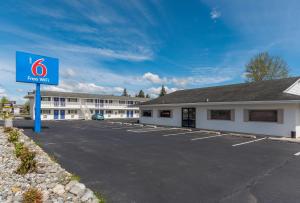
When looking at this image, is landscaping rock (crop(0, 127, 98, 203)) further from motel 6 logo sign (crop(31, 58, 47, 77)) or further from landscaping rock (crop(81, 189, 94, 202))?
motel 6 logo sign (crop(31, 58, 47, 77))

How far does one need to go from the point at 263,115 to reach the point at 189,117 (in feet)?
25.8

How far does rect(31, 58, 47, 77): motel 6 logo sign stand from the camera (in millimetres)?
17703

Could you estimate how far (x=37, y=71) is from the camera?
17.9m

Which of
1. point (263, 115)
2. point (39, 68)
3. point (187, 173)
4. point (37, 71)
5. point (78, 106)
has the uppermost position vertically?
point (39, 68)

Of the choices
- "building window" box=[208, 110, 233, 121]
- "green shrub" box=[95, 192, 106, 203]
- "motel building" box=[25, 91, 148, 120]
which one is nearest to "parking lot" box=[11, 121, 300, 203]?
"green shrub" box=[95, 192, 106, 203]

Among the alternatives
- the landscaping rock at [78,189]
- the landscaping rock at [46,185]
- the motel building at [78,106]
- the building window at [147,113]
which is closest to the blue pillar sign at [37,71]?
the landscaping rock at [46,185]

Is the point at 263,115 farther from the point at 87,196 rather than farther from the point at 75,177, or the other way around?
the point at 87,196

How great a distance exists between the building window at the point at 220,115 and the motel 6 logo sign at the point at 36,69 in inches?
647

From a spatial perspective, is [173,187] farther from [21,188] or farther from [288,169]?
[288,169]

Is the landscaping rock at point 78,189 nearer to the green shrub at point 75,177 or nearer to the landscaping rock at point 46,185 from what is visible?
the landscaping rock at point 46,185

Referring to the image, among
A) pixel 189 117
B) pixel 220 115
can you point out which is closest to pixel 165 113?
pixel 189 117

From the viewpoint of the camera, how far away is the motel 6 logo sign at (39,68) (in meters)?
17.7

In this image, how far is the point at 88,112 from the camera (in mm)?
45219

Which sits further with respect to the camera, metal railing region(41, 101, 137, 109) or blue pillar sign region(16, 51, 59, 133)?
metal railing region(41, 101, 137, 109)
